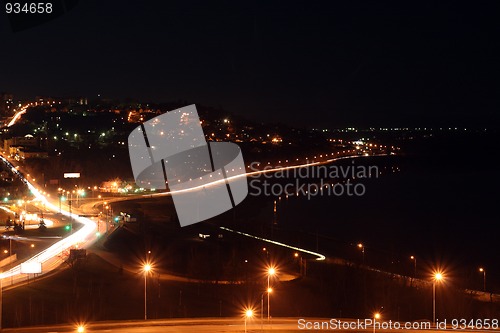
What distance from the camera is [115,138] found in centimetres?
1994

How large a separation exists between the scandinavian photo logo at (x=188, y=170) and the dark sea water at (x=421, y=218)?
51.7 inches

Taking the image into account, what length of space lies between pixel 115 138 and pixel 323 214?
9.71m

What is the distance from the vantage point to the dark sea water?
28.1 ft

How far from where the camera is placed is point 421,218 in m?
12.6

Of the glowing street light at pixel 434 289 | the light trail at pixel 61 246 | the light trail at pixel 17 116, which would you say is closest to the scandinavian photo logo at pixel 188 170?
the light trail at pixel 61 246

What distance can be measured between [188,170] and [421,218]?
16.5 feet

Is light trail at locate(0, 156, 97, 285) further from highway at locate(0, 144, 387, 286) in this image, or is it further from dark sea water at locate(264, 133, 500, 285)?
dark sea water at locate(264, 133, 500, 285)

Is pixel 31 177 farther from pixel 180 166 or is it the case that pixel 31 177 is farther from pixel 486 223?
pixel 486 223

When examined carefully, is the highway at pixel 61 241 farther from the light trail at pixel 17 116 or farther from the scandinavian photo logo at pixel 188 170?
the light trail at pixel 17 116

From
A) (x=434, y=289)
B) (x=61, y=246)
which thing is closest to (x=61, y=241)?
(x=61, y=246)

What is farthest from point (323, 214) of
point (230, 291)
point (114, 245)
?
point (230, 291)

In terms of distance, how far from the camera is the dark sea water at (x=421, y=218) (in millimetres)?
8570

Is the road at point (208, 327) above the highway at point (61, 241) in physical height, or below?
below

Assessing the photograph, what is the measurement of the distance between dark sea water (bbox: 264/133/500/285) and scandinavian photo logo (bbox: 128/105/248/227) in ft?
4.31
